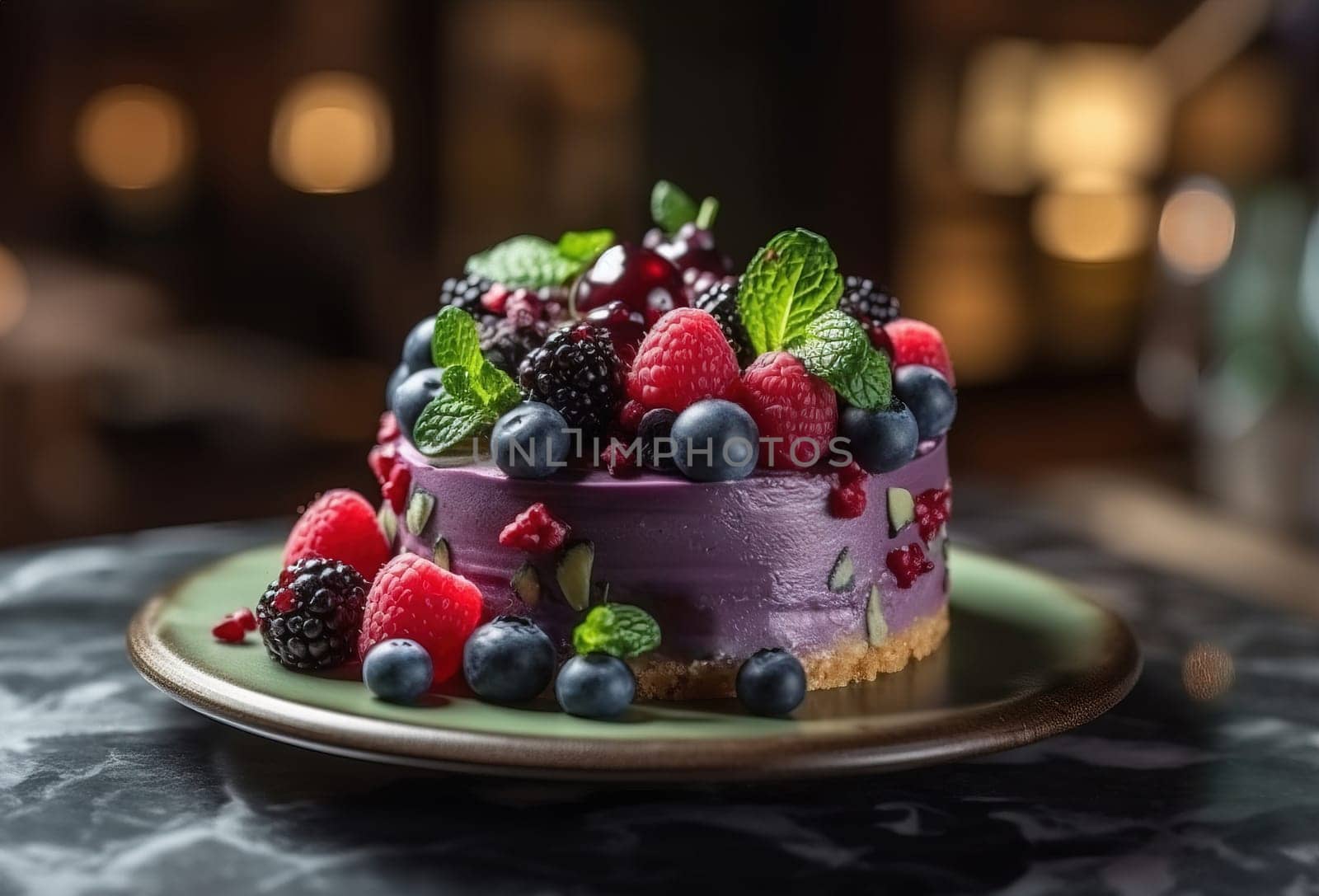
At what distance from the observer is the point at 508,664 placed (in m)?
1.34

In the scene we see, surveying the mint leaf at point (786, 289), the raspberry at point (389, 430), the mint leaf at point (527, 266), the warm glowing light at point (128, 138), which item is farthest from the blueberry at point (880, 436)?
the warm glowing light at point (128, 138)

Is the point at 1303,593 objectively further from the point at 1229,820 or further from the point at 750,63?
the point at 1229,820

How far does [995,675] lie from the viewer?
146cm

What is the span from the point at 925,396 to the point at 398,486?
0.58 meters

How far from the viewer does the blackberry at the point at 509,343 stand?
158cm

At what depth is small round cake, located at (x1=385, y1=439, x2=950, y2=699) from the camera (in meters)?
1.44

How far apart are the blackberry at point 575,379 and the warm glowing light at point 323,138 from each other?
11.4 ft

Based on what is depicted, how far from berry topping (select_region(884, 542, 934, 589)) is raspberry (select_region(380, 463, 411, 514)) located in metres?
0.52

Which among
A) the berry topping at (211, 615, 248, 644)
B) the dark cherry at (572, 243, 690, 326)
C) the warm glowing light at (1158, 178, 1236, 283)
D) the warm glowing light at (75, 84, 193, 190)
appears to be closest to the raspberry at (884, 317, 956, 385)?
the dark cherry at (572, 243, 690, 326)

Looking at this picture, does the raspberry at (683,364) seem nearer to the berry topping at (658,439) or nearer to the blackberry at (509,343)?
the berry topping at (658,439)

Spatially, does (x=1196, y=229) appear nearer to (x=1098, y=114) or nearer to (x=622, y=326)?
(x=1098, y=114)

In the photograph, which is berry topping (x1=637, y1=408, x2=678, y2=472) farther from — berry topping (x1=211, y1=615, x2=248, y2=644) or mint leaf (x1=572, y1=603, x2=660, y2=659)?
berry topping (x1=211, y1=615, x2=248, y2=644)

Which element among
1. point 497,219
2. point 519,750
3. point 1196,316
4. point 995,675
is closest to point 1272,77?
point 1196,316

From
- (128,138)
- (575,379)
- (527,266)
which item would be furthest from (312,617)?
(128,138)
